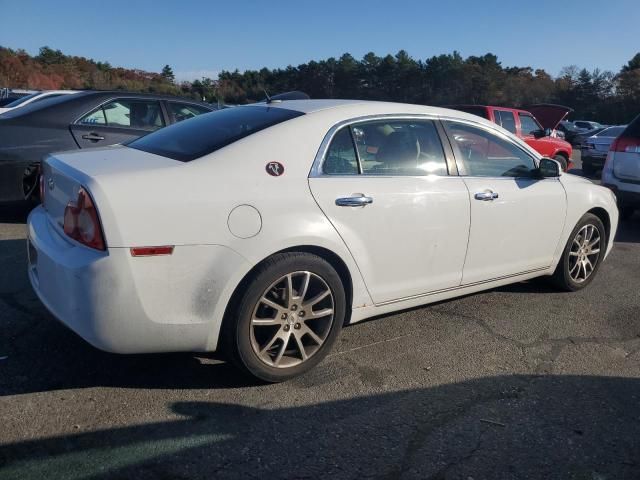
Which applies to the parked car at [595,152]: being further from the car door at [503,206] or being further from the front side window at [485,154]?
the front side window at [485,154]

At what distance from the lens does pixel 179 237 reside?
277 cm

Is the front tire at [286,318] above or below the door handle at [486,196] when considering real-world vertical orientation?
below

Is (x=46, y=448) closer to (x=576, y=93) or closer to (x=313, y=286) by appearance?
(x=313, y=286)

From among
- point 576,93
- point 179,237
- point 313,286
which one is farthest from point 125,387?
point 576,93

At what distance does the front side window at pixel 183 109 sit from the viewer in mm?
7469

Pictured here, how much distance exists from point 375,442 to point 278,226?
1159 millimetres

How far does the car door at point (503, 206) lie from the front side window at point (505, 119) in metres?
8.73

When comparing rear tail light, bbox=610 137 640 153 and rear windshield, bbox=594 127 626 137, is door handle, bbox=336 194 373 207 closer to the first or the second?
rear tail light, bbox=610 137 640 153

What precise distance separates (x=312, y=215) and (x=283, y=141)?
1.50 feet

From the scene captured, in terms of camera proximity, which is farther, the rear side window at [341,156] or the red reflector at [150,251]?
the rear side window at [341,156]

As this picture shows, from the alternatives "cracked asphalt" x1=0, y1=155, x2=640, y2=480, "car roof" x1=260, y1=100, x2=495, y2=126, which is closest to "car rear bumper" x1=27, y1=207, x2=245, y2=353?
"cracked asphalt" x1=0, y1=155, x2=640, y2=480

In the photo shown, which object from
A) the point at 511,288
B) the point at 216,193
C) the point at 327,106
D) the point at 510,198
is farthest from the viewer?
the point at 511,288

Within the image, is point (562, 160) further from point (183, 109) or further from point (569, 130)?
point (569, 130)

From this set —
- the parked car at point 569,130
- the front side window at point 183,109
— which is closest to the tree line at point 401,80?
the parked car at point 569,130
